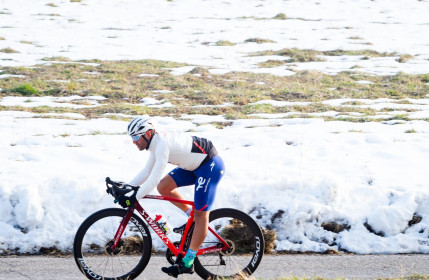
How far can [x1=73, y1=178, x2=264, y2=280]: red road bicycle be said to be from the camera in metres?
6.37

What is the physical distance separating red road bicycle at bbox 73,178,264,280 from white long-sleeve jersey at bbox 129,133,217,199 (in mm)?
263

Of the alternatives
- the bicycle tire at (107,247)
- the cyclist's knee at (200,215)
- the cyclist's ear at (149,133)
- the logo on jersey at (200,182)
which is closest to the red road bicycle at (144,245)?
the bicycle tire at (107,247)

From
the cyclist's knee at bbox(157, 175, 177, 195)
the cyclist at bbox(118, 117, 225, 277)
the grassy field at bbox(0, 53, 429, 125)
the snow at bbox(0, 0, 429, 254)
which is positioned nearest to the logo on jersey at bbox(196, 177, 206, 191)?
the cyclist at bbox(118, 117, 225, 277)

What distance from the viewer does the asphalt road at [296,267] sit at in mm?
6945

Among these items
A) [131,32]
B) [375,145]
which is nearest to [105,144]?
[375,145]

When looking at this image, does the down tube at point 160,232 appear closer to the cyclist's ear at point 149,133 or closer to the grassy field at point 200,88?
the cyclist's ear at point 149,133

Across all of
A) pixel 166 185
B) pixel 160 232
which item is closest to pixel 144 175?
pixel 166 185

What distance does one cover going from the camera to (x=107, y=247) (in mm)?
6426

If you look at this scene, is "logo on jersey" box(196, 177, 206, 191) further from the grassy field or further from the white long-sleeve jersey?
the grassy field

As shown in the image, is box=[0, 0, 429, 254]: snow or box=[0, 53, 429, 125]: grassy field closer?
box=[0, 0, 429, 254]: snow

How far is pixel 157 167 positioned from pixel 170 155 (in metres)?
0.30

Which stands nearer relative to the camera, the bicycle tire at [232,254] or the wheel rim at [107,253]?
the wheel rim at [107,253]

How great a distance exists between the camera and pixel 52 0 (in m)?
42.8

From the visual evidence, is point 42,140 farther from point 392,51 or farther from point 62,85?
point 392,51
